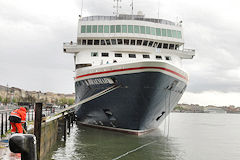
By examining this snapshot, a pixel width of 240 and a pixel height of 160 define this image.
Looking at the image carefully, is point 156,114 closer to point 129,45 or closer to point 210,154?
point 210,154

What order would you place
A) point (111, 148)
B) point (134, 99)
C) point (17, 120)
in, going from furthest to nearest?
point (134, 99) → point (111, 148) → point (17, 120)

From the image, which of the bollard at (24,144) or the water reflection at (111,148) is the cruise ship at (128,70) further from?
the bollard at (24,144)

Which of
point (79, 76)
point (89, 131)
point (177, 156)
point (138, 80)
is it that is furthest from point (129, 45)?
point (177, 156)

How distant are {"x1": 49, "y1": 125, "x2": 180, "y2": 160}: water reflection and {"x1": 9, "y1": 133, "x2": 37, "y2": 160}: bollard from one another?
11.4 m

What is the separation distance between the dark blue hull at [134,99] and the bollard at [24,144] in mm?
13541

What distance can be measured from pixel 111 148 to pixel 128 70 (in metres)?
4.46

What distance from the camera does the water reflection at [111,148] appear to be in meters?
13.5

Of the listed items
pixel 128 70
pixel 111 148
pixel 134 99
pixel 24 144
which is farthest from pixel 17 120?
pixel 24 144

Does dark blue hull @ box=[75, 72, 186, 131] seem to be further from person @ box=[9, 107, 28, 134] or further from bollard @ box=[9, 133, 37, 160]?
bollard @ box=[9, 133, 37, 160]

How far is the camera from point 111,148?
15117mm

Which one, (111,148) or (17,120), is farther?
(111,148)

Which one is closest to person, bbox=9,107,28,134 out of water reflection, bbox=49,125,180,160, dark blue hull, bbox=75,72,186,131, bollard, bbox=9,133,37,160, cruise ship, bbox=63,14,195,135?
water reflection, bbox=49,125,180,160

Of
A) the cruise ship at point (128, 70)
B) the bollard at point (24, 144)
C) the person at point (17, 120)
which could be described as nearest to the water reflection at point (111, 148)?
the cruise ship at point (128, 70)

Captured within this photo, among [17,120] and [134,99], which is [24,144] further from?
[134,99]
